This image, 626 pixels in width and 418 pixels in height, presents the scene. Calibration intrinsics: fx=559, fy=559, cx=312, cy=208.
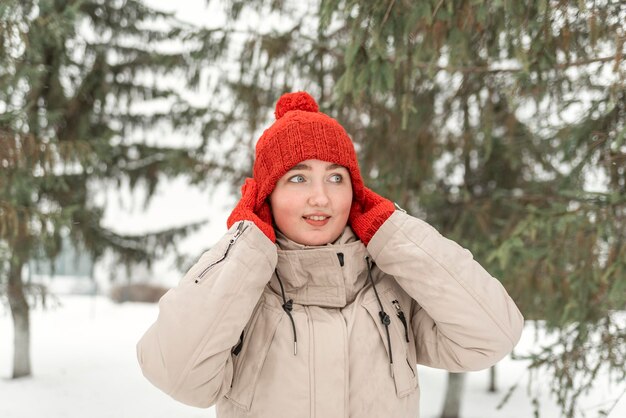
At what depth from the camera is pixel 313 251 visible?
158 cm

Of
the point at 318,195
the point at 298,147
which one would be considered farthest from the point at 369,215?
the point at 298,147

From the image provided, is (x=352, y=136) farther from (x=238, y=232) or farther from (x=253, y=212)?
(x=238, y=232)

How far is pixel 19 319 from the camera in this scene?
711cm

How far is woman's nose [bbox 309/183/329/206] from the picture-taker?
5.21 ft

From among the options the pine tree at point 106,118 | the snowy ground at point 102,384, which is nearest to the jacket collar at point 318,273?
the snowy ground at point 102,384

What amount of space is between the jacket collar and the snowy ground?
10.00ft

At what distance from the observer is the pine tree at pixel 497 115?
106 inches

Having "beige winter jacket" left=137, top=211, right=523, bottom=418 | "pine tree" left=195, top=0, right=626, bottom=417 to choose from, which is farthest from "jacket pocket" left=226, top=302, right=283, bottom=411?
"pine tree" left=195, top=0, right=626, bottom=417

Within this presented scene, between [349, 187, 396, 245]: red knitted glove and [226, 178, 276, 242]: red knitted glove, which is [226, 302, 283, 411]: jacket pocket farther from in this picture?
[349, 187, 396, 245]: red knitted glove

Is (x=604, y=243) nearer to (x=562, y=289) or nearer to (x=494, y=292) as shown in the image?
(x=562, y=289)

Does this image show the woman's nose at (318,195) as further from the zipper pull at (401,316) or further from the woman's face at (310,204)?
the zipper pull at (401,316)

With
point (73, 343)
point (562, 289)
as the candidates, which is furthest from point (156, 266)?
point (562, 289)

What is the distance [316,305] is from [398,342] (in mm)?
261

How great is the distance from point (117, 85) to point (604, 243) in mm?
6629
